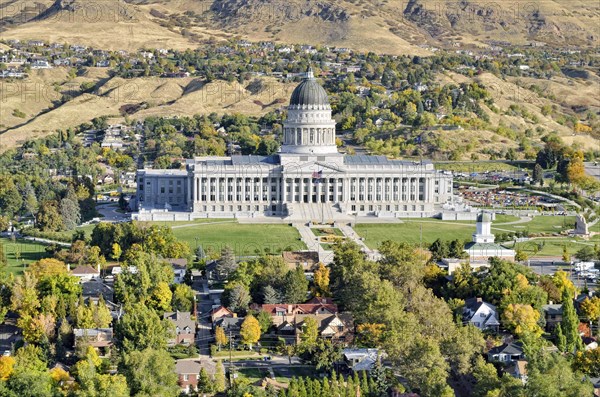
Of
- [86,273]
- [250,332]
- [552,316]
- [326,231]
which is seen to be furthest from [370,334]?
[326,231]

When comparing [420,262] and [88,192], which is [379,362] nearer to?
[420,262]

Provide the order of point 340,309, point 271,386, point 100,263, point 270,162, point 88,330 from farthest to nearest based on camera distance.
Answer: point 270,162
point 100,263
point 340,309
point 88,330
point 271,386

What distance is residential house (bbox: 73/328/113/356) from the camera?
8338cm

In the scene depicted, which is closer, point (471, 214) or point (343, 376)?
point (343, 376)

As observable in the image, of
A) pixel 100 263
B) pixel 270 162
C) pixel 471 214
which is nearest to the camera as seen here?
pixel 100 263

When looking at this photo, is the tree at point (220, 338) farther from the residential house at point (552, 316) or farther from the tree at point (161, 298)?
the residential house at point (552, 316)

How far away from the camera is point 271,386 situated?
76.3m

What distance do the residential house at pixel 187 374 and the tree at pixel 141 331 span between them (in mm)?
2304

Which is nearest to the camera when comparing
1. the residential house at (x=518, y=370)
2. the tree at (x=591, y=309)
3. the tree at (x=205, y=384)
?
the tree at (x=205, y=384)

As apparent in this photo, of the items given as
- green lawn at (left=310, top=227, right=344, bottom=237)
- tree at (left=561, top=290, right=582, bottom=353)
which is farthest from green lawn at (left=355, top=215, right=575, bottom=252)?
tree at (left=561, top=290, right=582, bottom=353)

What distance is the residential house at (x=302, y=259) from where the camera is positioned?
106250 mm

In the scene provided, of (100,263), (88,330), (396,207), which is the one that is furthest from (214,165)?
(88,330)

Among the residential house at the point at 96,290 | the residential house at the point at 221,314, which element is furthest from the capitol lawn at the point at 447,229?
the residential house at the point at 221,314

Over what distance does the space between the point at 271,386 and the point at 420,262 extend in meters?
24.0
